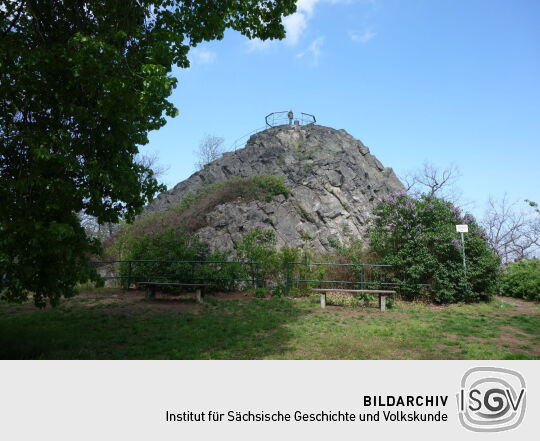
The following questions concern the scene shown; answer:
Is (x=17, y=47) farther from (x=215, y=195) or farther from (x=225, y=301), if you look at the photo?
(x=215, y=195)

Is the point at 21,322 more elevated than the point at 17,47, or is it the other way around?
the point at 17,47

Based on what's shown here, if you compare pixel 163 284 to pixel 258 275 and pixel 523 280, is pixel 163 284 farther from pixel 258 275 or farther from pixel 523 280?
pixel 523 280

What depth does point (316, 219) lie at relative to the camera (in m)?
22.5

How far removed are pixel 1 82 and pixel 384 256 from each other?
12430 millimetres

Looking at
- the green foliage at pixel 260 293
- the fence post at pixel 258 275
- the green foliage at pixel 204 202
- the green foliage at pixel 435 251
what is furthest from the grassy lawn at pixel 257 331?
the green foliage at pixel 204 202

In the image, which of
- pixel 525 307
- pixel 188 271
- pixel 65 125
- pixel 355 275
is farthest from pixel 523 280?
pixel 65 125

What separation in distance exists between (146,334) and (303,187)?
17.9 m

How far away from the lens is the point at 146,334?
7.62 m

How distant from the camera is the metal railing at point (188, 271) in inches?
506

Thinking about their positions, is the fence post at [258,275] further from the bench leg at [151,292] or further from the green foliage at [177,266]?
the bench leg at [151,292]

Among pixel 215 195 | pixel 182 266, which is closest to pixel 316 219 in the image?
pixel 215 195

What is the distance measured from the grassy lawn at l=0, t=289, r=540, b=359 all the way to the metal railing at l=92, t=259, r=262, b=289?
1160 millimetres

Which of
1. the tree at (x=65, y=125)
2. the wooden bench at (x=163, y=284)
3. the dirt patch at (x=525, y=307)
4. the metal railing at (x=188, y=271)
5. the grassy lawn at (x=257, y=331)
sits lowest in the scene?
the dirt patch at (x=525, y=307)

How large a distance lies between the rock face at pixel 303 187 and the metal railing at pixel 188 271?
4.18m
